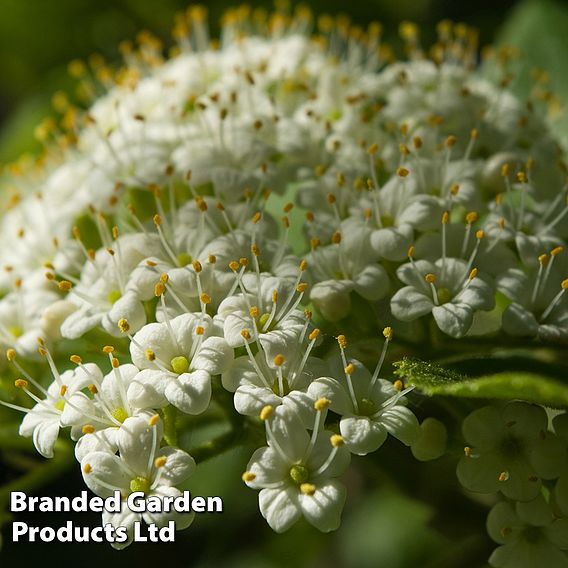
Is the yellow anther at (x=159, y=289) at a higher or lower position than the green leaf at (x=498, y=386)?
higher

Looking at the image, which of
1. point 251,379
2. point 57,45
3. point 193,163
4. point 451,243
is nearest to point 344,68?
point 193,163

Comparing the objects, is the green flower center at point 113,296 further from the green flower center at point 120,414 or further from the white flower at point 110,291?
the green flower center at point 120,414

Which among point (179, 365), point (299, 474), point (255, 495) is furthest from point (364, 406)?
point (255, 495)

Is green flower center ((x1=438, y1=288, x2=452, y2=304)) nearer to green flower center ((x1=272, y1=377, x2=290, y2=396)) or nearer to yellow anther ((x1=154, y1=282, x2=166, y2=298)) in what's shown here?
green flower center ((x1=272, y1=377, x2=290, y2=396))

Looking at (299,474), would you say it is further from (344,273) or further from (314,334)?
(344,273)

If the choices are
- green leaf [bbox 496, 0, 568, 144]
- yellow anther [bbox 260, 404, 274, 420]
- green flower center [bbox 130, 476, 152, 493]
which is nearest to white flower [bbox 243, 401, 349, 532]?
yellow anther [bbox 260, 404, 274, 420]

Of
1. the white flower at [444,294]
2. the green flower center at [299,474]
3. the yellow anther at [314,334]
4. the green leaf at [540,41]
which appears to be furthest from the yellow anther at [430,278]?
the green leaf at [540,41]

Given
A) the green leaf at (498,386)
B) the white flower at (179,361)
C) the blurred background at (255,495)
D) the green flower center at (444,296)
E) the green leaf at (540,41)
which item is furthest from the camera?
the green leaf at (540,41)
